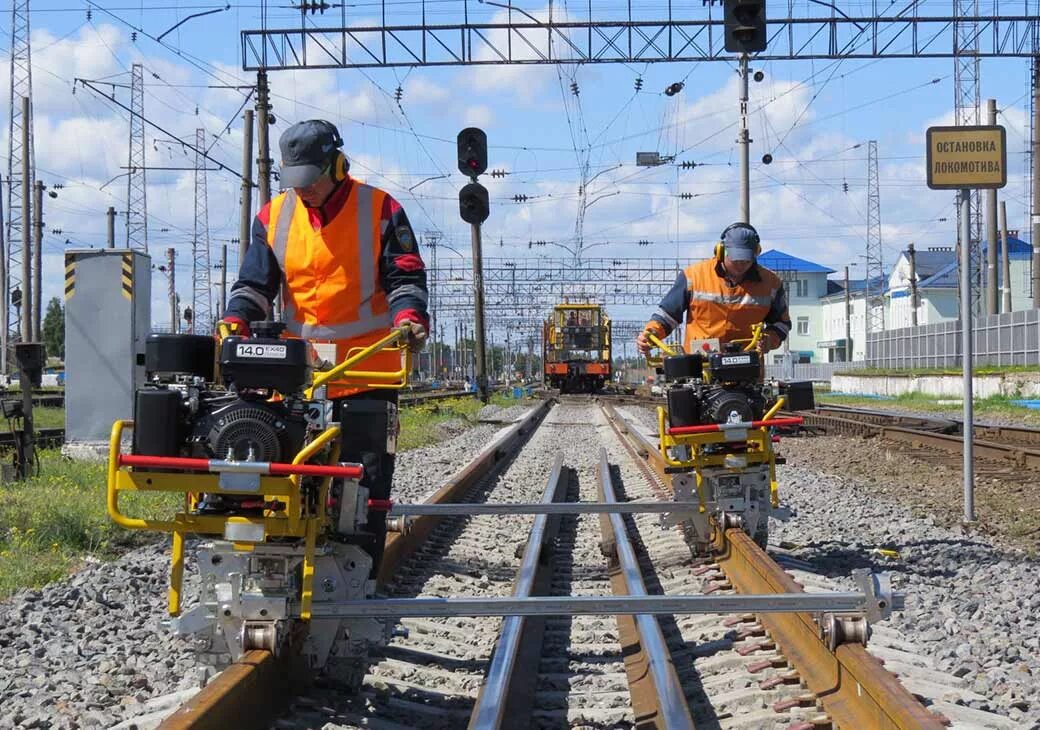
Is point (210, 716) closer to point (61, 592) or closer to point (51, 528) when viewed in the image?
point (61, 592)

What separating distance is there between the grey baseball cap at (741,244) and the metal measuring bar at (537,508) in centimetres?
151

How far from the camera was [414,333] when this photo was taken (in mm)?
4414

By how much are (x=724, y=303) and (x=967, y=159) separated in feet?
10.3

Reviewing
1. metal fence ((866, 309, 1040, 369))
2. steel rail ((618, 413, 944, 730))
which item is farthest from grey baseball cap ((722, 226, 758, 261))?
metal fence ((866, 309, 1040, 369))

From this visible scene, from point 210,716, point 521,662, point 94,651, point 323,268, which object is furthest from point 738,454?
point 210,716

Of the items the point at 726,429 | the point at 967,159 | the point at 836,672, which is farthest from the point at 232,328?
the point at 967,159

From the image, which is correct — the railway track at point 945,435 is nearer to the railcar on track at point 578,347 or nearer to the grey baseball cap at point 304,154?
the grey baseball cap at point 304,154

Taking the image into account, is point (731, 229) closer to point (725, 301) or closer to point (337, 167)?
point (725, 301)

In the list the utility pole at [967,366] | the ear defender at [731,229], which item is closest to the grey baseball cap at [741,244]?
the ear defender at [731,229]

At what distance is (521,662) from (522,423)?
19.0m

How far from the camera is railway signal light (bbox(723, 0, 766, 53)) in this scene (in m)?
14.2

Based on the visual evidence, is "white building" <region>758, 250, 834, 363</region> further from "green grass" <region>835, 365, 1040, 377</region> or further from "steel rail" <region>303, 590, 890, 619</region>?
"steel rail" <region>303, 590, 890, 619</region>

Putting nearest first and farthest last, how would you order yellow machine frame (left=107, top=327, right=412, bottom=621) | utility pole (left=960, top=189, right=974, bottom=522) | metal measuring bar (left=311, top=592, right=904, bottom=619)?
yellow machine frame (left=107, top=327, right=412, bottom=621) < metal measuring bar (left=311, top=592, right=904, bottom=619) < utility pole (left=960, top=189, right=974, bottom=522)

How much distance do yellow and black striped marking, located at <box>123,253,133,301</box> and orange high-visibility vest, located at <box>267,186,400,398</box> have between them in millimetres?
10882
